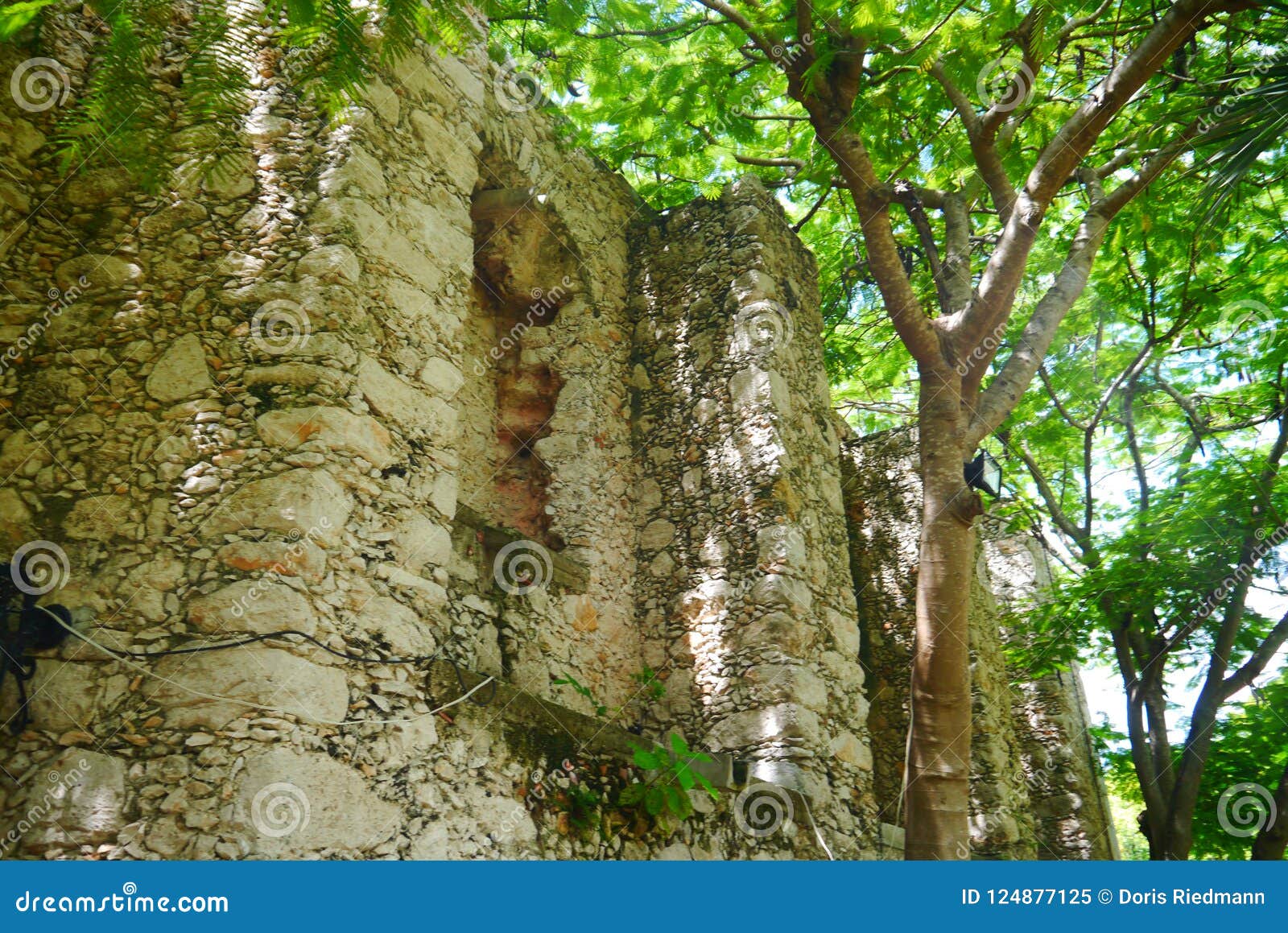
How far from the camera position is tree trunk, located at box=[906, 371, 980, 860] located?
4129mm

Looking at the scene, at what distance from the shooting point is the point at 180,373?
10.8 feet

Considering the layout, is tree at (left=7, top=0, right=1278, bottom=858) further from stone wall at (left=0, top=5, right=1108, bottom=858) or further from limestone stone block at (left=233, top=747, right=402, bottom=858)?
limestone stone block at (left=233, top=747, right=402, bottom=858)

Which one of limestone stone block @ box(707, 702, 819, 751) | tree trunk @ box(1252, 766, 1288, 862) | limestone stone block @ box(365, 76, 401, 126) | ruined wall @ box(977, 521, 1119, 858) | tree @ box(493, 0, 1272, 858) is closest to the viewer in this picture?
→ limestone stone block @ box(365, 76, 401, 126)

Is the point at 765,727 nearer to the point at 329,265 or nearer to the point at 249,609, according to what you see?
the point at 249,609

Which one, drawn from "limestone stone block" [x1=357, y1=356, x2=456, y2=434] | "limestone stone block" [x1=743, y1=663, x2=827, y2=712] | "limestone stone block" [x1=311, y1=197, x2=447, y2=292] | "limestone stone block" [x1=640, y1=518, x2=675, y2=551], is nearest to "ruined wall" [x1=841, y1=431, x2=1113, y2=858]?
"limestone stone block" [x1=743, y1=663, x2=827, y2=712]

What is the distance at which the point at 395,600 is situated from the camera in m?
3.37

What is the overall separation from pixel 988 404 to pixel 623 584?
2.35 meters

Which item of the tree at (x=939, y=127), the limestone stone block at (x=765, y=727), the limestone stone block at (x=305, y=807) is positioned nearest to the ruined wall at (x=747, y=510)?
the limestone stone block at (x=765, y=727)

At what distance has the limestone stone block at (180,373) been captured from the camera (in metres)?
3.28

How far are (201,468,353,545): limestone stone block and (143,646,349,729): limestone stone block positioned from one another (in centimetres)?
43

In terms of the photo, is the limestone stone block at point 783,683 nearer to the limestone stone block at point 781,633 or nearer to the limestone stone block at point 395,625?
the limestone stone block at point 781,633

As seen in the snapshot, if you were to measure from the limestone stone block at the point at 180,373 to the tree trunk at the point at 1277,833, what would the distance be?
24.1 ft

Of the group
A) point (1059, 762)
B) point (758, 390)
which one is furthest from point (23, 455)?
point (1059, 762)

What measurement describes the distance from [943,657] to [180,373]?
A: 3.49 metres
